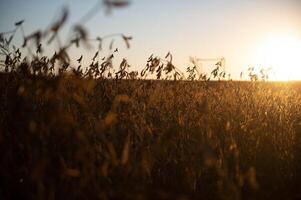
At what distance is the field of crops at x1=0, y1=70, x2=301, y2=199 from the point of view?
1.97 meters

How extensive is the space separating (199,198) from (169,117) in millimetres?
1478

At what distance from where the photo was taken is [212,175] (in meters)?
3.02

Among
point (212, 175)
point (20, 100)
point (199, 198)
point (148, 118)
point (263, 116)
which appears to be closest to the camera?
point (20, 100)

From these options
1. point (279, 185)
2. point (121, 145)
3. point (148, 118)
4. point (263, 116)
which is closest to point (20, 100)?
point (121, 145)

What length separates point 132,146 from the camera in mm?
3219

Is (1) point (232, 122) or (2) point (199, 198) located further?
(1) point (232, 122)

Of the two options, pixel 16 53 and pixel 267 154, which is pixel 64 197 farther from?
pixel 16 53

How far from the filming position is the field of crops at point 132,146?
1.97 meters

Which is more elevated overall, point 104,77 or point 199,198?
point 104,77

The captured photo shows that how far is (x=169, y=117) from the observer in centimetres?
415

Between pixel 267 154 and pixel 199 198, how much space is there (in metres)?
1.10

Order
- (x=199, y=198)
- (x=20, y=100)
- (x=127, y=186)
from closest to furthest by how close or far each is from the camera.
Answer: (x=127, y=186) < (x=20, y=100) < (x=199, y=198)

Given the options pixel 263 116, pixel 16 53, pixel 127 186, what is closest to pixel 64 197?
pixel 127 186

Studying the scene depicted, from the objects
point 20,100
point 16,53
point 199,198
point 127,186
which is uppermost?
point 16,53
